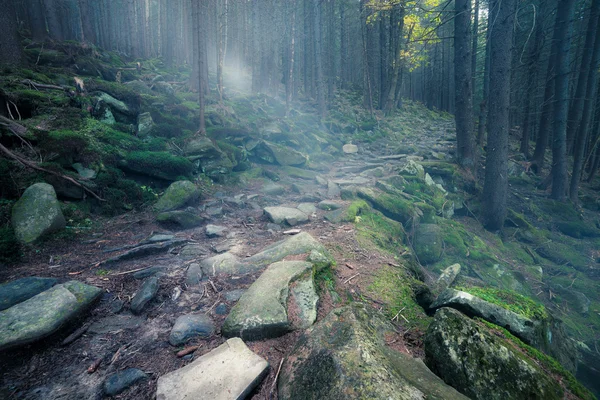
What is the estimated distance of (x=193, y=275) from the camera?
12.2 feet

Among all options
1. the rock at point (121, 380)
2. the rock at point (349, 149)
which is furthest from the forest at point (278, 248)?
the rock at point (349, 149)

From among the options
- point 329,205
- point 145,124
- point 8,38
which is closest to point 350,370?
point 329,205

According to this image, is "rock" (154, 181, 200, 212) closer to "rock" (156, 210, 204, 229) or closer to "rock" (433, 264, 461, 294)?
"rock" (156, 210, 204, 229)

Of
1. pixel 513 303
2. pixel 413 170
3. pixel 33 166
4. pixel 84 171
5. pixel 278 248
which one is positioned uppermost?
pixel 33 166

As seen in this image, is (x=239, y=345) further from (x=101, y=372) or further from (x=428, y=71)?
(x=428, y=71)

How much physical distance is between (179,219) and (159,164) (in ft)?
6.92

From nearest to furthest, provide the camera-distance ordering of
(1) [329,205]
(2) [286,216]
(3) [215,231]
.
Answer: (3) [215,231] → (2) [286,216] → (1) [329,205]

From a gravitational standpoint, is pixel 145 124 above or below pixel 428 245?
above

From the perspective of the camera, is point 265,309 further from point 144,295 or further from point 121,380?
point 144,295

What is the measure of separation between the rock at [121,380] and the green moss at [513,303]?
3526 millimetres

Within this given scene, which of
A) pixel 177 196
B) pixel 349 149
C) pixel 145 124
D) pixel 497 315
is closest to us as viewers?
pixel 497 315

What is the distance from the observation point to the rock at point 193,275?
359 cm

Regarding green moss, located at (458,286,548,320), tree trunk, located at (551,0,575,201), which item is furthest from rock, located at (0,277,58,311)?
tree trunk, located at (551,0,575,201)

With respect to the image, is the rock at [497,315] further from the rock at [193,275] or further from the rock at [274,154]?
the rock at [274,154]
